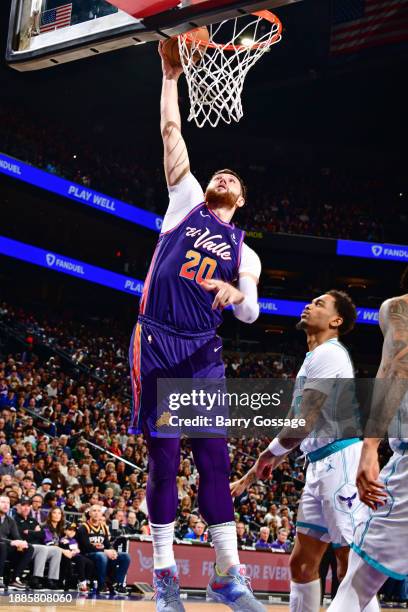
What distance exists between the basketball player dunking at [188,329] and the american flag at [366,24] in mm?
18895

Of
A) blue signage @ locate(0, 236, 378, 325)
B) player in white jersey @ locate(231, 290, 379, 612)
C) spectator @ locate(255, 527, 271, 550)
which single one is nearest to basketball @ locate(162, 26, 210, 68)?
player in white jersey @ locate(231, 290, 379, 612)

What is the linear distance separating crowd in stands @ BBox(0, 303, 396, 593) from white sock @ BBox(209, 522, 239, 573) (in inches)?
133

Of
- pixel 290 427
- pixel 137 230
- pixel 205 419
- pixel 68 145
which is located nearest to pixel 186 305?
pixel 205 419

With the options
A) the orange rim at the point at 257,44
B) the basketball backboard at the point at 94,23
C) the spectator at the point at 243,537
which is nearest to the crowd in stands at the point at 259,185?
the spectator at the point at 243,537

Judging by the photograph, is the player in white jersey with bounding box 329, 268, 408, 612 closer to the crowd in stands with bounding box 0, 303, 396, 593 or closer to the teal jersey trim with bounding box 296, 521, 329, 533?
the teal jersey trim with bounding box 296, 521, 329, 533

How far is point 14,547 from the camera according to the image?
1034 cm

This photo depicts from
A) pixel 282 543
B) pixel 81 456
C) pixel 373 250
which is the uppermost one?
pixel 373 250

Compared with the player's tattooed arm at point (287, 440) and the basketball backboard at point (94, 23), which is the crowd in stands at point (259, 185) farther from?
the player's tattooed arm at point (287, 440)

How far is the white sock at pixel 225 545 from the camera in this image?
3.98 meters

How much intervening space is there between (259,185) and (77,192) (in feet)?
33.5

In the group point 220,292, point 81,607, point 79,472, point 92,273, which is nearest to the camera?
point 220,292

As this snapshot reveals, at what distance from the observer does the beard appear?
462cm

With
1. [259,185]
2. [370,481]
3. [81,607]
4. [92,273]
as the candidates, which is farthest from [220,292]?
[259,185]

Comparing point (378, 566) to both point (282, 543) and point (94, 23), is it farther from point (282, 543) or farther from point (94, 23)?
point (282, 543)
